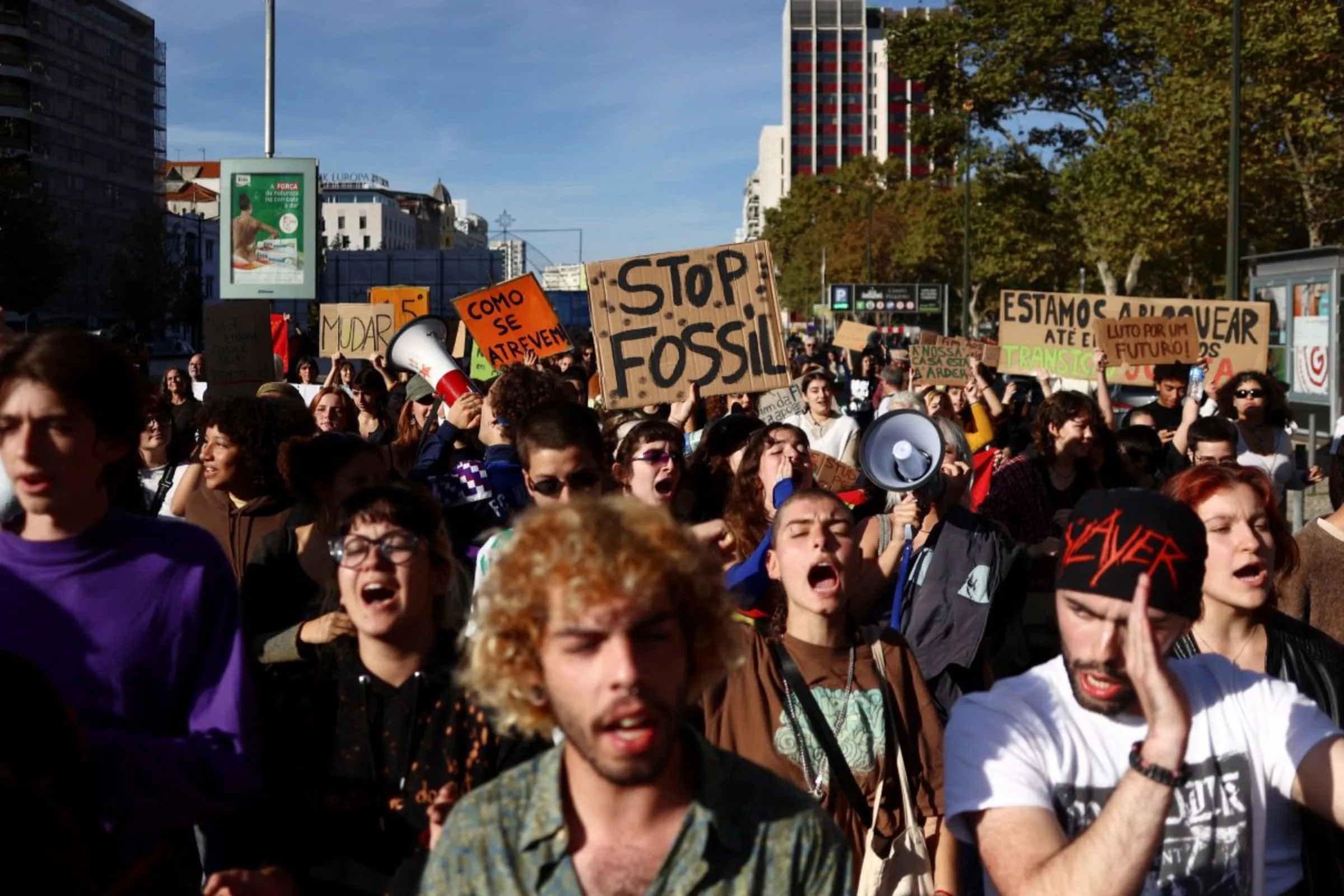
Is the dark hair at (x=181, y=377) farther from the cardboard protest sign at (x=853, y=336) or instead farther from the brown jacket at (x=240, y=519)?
the cardboard protest sign at (x=853, y=336)

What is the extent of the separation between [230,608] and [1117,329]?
Answer: 9761 mm

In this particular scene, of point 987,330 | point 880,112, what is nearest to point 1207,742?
point 987,330

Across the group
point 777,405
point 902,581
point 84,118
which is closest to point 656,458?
point 902,581

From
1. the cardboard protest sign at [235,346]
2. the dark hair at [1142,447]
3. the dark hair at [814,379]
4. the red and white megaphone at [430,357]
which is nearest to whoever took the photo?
the red and white megaphone at [430,357]

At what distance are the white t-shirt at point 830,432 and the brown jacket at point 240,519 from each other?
4453 millimetres

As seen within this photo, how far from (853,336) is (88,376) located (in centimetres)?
1843

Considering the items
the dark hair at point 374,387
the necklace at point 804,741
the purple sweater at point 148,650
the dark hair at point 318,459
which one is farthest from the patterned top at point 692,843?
the dark hair at point 374,387

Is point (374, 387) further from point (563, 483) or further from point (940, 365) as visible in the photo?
point (563, 483)

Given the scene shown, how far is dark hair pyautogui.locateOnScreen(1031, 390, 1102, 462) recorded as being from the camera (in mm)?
7633

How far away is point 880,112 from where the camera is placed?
585 feet

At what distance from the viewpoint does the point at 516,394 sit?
6.32 m

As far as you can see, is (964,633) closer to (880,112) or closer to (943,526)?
(943,526)

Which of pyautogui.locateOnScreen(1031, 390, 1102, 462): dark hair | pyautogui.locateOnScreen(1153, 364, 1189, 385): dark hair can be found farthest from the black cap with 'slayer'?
pyautogui.locateOnScreen(1153, 364, 1189, 385): dark hair

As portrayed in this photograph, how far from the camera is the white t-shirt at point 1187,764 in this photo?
2.71m
